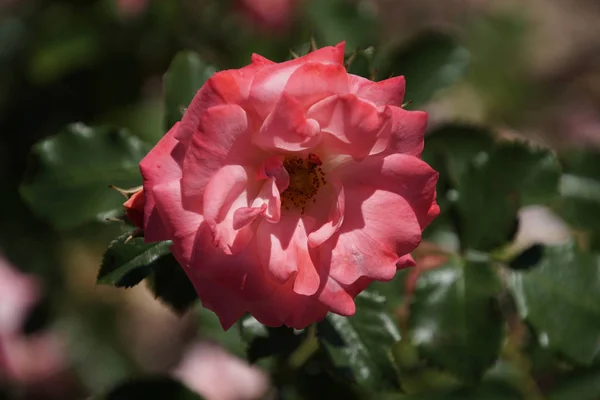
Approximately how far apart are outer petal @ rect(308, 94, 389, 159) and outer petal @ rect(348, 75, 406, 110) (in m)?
0.02

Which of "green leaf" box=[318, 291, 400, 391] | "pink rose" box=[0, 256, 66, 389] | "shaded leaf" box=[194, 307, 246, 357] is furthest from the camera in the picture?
"pink rose" box=[0, 256, 66, 389]

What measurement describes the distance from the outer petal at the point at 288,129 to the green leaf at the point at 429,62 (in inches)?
17.7

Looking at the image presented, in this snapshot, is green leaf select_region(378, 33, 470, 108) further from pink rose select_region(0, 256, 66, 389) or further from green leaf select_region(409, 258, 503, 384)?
pink rose select_region(0, 256, 66, 389)

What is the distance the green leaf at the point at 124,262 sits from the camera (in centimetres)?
78

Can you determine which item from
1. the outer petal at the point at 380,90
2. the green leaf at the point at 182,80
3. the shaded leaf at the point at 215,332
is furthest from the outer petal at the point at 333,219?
the shaded leaf at the point at 215,332

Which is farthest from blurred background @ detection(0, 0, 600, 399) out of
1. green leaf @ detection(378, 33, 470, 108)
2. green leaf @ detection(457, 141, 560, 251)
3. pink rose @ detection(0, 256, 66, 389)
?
green leaf @ detection(457, 141, 560, 251)

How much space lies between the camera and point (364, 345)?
2.94 feet

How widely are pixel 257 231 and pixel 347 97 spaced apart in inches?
7.3

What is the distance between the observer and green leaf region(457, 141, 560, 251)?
104cm

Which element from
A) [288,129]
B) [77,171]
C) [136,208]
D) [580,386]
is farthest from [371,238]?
[580,386]

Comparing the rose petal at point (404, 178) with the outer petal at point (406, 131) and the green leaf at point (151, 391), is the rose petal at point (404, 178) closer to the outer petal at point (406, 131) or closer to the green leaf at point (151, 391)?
the outer petal at point (406, 131)

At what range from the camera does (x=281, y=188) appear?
76cm

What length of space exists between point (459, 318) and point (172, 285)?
0.44 metres

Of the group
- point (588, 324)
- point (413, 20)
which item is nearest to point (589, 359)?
point (588, 324)
